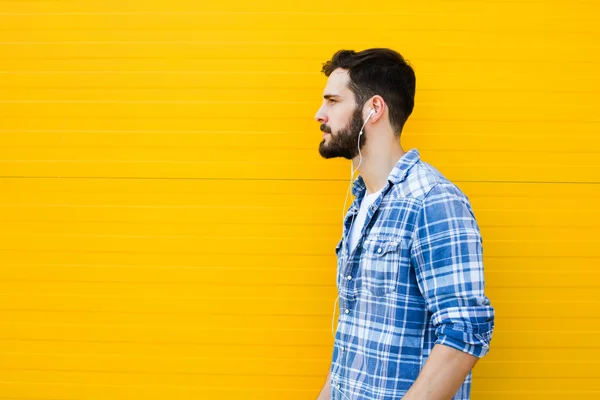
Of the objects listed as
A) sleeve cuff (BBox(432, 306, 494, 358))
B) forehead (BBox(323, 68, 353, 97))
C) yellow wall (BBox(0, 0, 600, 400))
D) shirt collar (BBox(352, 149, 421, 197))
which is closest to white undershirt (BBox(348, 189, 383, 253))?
shirt collar (BBox(352, 149, 421, 197))

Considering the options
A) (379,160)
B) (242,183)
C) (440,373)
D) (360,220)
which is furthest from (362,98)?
(440,373)

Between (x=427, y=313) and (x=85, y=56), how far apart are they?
2006 mm

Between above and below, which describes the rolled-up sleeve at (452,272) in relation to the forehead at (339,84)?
below

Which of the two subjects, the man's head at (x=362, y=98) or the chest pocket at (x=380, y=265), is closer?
the chest pocket at (x=380, y=265)

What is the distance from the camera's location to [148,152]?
9.19 ft

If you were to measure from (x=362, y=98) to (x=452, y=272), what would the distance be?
754mm

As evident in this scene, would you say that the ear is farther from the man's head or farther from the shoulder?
Result: the shoulder

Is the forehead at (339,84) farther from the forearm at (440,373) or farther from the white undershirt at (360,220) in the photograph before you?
the forearm at (440,373)

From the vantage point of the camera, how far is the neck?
212 centimetres

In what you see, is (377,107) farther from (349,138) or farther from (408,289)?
(408,289)

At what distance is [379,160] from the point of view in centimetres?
212

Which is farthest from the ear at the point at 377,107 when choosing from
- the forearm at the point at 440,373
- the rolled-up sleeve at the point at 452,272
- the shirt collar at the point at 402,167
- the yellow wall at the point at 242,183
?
the forearm at the point at 440,373

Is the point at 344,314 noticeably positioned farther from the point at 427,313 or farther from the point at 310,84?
the point at 310,84

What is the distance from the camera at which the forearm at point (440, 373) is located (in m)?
1.69
